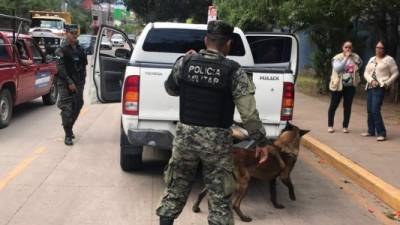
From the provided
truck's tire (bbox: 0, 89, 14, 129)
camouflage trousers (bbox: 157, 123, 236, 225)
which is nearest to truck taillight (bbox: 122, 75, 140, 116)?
camouflage trousers (bbox: 157, 123, 236, 225)

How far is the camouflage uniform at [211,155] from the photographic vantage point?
4273 millimetres

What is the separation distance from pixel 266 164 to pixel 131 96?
1639 millimetres

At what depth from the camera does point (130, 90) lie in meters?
6.53

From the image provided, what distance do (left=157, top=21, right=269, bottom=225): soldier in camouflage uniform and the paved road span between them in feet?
4.50

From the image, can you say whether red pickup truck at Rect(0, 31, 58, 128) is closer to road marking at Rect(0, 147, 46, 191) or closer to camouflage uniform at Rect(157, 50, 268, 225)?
road marking at Rect(0, 147, 46, 191)

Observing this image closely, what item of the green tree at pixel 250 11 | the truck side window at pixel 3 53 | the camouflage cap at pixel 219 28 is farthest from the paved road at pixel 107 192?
the green tree at pixel 250 11

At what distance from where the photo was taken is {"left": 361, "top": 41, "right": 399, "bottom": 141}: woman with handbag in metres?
10.1

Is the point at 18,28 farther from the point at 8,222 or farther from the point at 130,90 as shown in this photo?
the point at 8,222

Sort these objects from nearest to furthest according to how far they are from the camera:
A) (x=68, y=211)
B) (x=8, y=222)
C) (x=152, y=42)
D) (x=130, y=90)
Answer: (x=8, y=222) → (x=68, y=211) → (x=130, y=90) → (x=152, y=42)

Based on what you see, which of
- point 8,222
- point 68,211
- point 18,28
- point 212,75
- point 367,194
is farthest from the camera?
point 18,28

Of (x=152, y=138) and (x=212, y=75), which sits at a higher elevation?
(x=212, y=75)

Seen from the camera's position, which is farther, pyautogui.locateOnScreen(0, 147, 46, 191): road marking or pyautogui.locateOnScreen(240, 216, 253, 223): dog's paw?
pyautogui.locateOnScreen(0, 147, 46, 191): road marking

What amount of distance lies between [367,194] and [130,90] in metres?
3.09

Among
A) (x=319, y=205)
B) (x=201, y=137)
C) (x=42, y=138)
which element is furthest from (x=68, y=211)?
(x=42, y=138)
